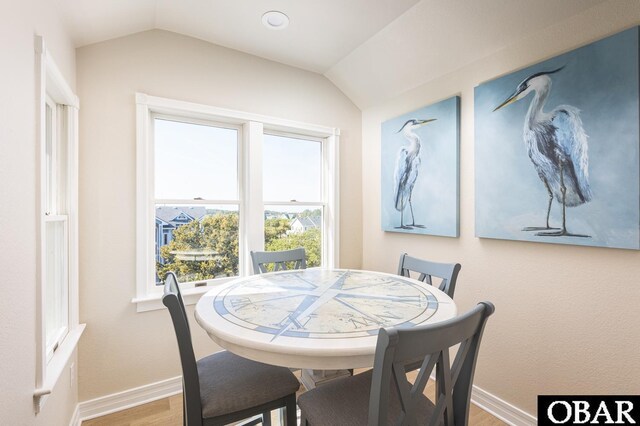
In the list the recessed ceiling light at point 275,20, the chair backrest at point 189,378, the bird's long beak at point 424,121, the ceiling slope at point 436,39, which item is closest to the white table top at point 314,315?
the chair backrest at point 189,378

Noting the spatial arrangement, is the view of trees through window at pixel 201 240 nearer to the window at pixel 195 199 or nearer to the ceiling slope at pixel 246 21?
the window at pixel 195 199

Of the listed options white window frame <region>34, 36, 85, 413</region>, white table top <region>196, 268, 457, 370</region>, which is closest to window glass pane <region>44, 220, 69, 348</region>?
white window frame <region>34, 36, 85, 413</region>

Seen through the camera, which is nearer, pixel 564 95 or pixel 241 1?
pixel 564 95

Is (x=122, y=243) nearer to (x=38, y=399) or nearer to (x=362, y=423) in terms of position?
(x=38, y=399)

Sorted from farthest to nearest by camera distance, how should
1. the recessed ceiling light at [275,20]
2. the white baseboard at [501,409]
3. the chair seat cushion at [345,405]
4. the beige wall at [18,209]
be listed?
the recessed ceiling light at [275,20] < the white baseboard at [501,409] < the chair seat cushion at [345,405] < the beige wall at [18,209]

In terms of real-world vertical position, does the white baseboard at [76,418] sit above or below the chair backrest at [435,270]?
below

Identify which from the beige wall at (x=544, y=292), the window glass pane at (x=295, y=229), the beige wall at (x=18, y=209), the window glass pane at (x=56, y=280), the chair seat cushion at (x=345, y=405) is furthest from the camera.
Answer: the window glass pane at (x=295, y=229)

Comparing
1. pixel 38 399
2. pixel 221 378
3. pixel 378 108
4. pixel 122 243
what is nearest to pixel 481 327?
pixel 221 378

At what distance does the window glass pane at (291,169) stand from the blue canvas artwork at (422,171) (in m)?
0.69

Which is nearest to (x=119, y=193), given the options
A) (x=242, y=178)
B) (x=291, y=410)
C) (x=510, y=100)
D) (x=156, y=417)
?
(x=242, y=178)

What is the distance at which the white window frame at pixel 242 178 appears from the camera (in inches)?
86.8

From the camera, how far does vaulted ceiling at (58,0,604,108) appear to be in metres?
1.84

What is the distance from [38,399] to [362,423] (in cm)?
129

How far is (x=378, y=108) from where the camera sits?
310cm
